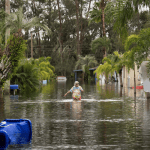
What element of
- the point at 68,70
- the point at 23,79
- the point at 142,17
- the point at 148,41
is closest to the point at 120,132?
the point at 148,41

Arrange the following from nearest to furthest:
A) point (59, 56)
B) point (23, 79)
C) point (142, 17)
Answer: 1. point (23, 79)
2. point (142, 17)
3. point (59, 56)

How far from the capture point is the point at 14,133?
7.59 metres

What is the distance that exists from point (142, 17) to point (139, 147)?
66.9 meters

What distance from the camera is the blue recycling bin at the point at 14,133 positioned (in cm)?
724

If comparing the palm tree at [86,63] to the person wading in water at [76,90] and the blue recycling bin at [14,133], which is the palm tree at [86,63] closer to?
the person wading in water at [76,90]

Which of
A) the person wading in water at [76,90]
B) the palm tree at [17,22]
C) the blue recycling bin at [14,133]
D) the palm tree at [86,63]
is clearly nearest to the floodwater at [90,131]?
the blue recycling bin at [14,133]

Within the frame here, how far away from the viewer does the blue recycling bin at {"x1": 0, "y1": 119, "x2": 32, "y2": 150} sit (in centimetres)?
724

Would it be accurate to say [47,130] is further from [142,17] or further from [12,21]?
[142,17]

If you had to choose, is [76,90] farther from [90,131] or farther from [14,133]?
[14,133]

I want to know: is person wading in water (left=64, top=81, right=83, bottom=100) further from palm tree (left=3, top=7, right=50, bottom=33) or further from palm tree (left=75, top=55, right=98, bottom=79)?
palm tree (left=75, top=55, right=98, bottom=79)

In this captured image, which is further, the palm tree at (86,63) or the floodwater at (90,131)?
the palm tree at (86,63)

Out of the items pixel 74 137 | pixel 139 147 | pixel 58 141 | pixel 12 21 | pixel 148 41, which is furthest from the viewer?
pixel 12 21

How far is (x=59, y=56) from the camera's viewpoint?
281 feet

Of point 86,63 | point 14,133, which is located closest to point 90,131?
point 14,133
